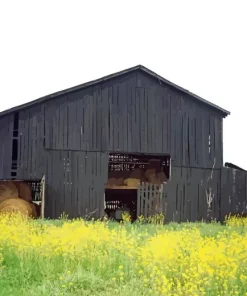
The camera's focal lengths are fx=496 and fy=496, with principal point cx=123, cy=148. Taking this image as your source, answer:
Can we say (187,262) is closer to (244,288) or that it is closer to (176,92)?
(244,288)

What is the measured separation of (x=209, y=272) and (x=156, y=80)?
17673 millimetres

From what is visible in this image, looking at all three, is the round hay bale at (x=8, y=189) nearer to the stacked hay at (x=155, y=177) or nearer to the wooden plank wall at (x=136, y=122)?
the wooden plank wall at (x=136, y=122)

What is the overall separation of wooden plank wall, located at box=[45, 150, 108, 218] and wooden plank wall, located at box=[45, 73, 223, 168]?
466mm

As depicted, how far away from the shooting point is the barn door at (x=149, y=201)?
2419 cm

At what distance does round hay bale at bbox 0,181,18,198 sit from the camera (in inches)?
943

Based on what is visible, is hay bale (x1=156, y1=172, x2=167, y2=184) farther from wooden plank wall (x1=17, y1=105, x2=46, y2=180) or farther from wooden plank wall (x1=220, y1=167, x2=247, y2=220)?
wooden plank wall (x1=17, y1=105, x2=46, y2=180)

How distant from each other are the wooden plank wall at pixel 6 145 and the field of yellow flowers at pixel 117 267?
12.0 meters

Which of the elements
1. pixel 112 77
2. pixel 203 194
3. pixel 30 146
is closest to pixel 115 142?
pixel 112 77

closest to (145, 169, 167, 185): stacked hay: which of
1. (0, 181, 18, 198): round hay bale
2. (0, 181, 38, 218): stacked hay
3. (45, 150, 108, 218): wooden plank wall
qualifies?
(45, 150, 108, 218): wooden plank wall

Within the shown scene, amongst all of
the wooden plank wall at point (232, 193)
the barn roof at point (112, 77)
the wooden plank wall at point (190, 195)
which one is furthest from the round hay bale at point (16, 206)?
the wooden plank wall at point (232, 193)

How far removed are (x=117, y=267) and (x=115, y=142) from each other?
1444 cm

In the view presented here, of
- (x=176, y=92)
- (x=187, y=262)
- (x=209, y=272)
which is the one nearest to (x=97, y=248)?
(x=187, y=262)

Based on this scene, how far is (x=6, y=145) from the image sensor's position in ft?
74.8

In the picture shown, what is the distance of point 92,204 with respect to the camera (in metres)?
23.2
